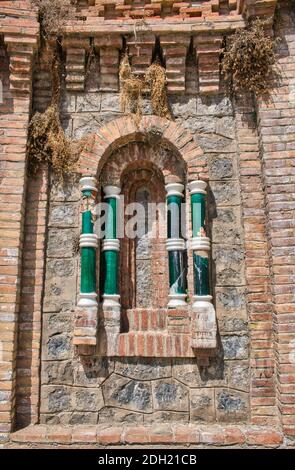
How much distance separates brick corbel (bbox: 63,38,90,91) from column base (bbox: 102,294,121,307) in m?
2.26

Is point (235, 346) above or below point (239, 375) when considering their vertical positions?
above

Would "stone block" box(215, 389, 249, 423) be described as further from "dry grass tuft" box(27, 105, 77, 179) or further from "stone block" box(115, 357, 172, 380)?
"dry grass tuft" box(27, 105, 77, 179)

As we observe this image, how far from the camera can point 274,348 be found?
399cm

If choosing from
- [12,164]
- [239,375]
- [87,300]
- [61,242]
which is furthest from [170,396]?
[12,164]

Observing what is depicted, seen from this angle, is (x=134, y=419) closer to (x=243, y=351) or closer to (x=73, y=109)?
(x=243, y=351)

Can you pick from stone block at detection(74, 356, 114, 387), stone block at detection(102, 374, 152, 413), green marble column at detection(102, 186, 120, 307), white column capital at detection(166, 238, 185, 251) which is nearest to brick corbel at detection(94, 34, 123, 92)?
green marble column at detection(102, 186, 120, 307)

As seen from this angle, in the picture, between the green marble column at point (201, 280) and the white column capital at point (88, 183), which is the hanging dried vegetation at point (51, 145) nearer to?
the white column capital at point (88, 183)

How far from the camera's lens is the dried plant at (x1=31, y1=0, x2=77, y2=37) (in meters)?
4.49

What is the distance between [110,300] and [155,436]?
51.6 inches

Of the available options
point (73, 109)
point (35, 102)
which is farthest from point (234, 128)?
point (35, 102)

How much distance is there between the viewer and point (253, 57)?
4309mm

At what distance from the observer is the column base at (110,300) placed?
4.23m

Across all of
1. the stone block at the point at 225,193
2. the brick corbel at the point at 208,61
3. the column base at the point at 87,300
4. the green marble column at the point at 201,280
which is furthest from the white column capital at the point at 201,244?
the brick corbel at the point at 208,61

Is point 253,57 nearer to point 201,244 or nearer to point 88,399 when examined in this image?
point 201,244
